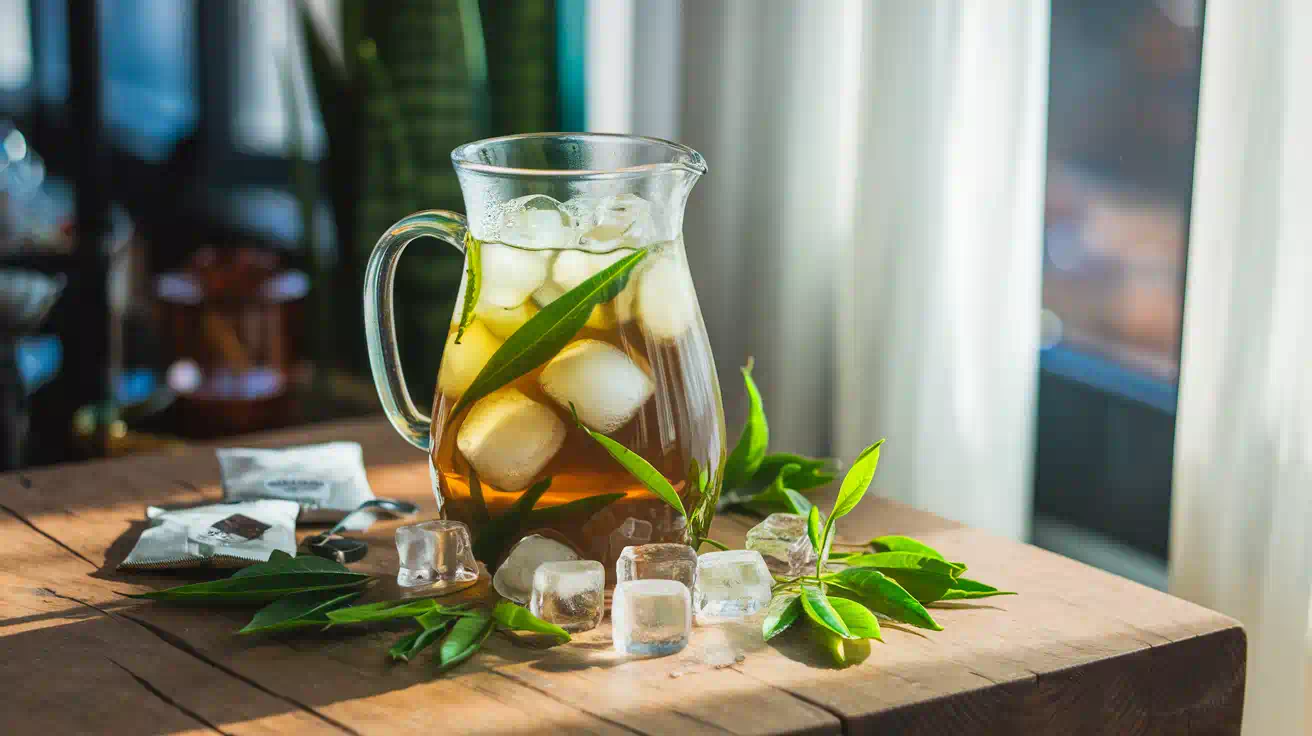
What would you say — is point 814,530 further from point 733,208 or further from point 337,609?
point 733,208

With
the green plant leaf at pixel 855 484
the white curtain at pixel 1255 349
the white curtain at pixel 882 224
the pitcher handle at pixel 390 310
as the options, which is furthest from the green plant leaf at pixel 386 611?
the white curtain at pixel 882 224

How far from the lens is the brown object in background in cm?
230

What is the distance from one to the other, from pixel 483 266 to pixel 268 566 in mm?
203

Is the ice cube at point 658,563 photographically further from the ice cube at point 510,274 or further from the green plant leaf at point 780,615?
the ice cube at point 510,274

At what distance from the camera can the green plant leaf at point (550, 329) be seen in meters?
0.67

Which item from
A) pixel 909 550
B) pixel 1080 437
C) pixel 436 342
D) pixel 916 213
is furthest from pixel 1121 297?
pixel 909 550

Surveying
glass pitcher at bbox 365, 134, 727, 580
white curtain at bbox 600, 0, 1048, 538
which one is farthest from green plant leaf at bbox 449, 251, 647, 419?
white curtain at bbox 600, 0, 1048, 538

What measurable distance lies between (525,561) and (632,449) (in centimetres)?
8

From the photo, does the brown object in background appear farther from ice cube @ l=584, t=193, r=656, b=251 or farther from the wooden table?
ice cube @ l=584, t=193, r=656, b=251

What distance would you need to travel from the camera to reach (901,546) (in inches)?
30.7

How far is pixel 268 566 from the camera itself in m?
0.70

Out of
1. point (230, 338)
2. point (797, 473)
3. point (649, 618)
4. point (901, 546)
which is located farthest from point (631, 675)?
point (230, 338)

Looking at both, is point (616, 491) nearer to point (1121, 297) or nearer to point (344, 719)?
point (344, 719)

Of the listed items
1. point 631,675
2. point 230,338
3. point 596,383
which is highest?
point 596,383
